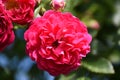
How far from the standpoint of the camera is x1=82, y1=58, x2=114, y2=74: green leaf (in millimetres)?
2537

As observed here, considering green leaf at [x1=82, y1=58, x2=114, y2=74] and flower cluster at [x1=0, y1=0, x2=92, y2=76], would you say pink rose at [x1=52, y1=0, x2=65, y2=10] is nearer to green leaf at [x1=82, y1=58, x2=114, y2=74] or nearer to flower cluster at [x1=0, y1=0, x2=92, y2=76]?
flower cluster at [x1=0, y1=0, x2=92, y2=76]

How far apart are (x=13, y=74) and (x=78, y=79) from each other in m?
0.55

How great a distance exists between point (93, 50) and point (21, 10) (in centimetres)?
76

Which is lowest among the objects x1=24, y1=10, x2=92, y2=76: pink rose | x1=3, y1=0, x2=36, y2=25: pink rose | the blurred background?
the blurred background

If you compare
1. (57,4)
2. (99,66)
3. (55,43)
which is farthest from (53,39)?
(99,66)

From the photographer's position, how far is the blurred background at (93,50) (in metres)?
2.57

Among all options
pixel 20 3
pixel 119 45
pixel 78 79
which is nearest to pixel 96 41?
pixel 119 45

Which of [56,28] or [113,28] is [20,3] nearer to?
[56,28]

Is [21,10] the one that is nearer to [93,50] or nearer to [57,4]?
[57,4]

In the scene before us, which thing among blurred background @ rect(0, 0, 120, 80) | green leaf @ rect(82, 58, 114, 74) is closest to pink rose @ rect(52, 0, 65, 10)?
blurred background @ rect(0, 0, 120, 80)

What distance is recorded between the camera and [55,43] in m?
2.05

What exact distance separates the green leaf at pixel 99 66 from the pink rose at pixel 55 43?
1.62ft

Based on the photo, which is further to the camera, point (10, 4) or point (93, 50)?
point (93, 50)

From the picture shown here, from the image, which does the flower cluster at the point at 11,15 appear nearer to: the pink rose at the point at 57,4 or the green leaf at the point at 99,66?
the pink rose at the point at 57,4
